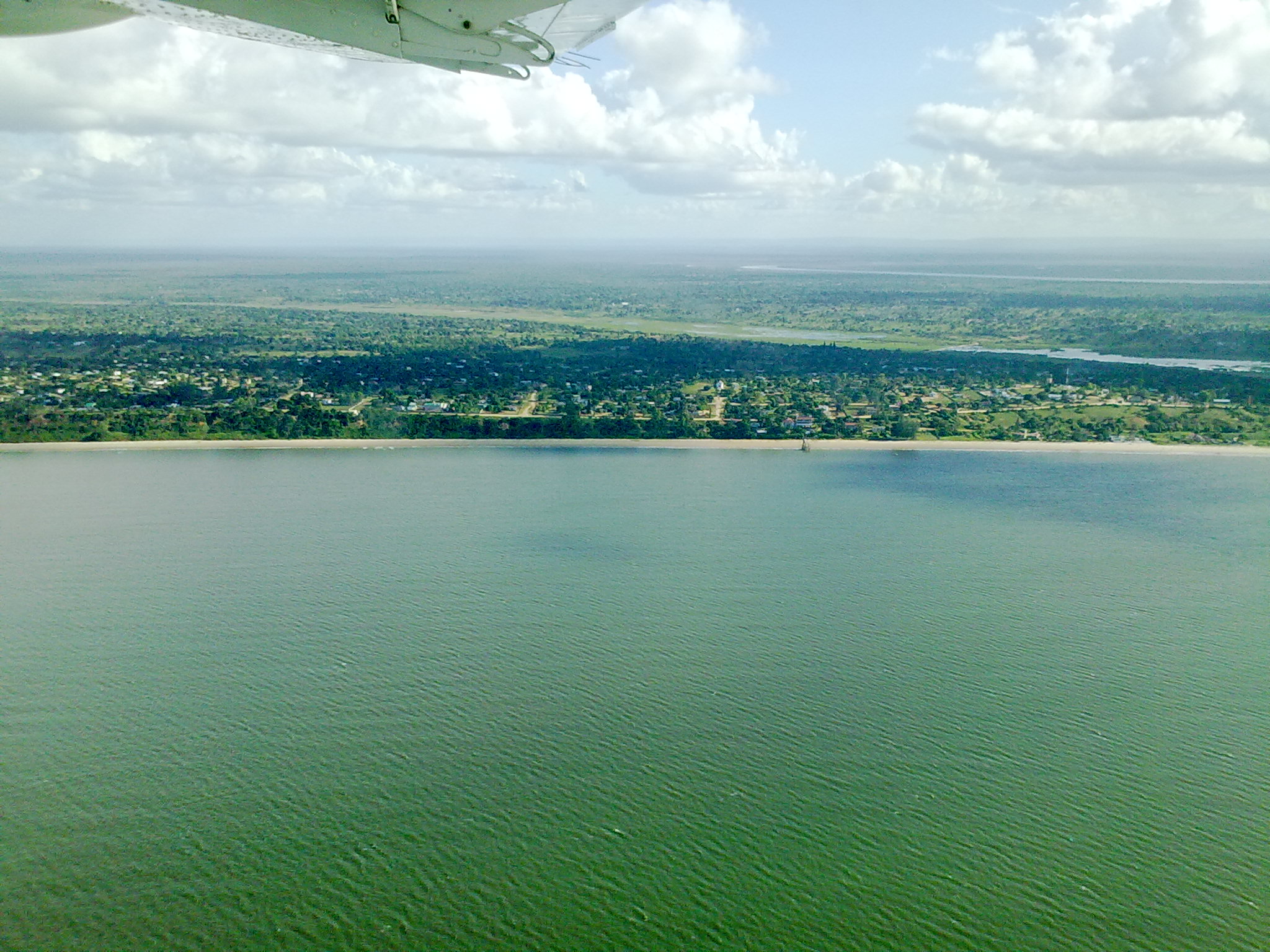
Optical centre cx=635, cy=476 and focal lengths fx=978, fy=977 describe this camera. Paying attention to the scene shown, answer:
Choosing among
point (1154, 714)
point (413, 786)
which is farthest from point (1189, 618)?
point (413, 786)

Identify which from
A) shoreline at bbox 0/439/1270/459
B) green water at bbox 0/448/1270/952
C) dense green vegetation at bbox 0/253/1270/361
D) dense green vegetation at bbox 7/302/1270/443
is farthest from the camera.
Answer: dense green vegetation at bbox 0/253/1270/361

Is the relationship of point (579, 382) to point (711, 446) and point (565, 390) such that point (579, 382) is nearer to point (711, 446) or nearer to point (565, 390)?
point (565, 390)

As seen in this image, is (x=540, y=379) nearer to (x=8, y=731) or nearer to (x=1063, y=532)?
(x=1063, y=532)

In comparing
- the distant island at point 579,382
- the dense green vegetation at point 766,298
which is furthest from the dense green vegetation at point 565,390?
the dense green vegetation at point 766,298

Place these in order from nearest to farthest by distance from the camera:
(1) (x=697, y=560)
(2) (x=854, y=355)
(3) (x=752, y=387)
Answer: (1) (x=697, y=560), (3) (x=752, y=387), (2) (x=854, y=355)

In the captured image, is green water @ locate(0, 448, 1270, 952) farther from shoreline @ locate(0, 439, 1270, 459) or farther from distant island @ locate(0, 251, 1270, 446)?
distant island @ locate(0, 251, 1270, 446)

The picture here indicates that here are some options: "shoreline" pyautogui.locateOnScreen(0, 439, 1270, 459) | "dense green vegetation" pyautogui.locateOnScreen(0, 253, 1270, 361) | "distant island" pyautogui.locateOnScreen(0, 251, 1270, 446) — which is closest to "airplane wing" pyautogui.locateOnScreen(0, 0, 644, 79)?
"shoreline" pyautogui.locateOnScreen(0, 439, 1270, 459)
